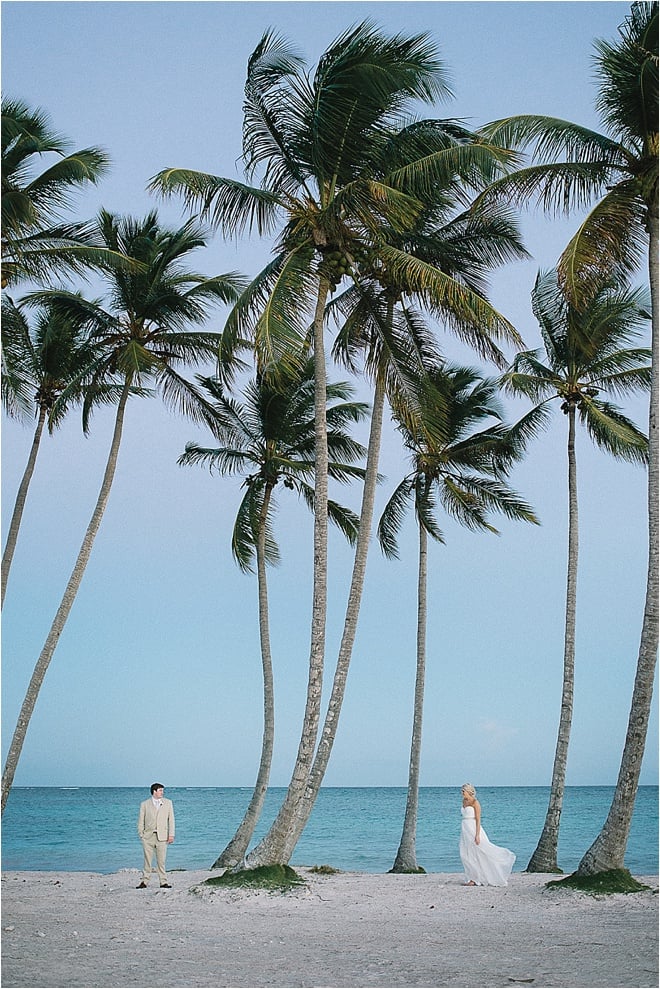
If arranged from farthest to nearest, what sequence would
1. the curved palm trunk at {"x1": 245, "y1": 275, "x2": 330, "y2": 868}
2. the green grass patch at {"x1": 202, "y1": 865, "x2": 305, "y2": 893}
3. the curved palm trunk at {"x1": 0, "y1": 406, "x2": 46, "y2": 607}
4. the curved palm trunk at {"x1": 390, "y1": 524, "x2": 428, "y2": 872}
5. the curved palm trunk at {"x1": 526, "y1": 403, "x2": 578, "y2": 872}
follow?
the curved palm trunk at {"x1": 390, "y1": 524, "x2": 428, "y2": 872}, the curved palm trunk at {"x1": 0, "y1": 406, "x2": 46, "y2": 607}, the curved palm trunk at {"x1": 526, "y1": 403, "x2": 578, "y2": 872}, the curved palm trunk at {"x1": 245, "y1": 275, "x2": 330, "y2": 868}, the green grass patch at {"x1": 202, "y1": 865, "x2": 305, "y2": 893}

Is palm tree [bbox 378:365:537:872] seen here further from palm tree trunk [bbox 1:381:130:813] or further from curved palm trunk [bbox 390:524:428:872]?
palm tree trunk [bbox 1:381:130:813]

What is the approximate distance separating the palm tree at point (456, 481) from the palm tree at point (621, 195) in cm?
746

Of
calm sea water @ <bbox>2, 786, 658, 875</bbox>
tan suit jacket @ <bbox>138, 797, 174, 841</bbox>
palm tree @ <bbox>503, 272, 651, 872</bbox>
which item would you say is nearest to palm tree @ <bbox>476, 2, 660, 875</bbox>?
palm tree @ <bbox>503, 272, 651, 872</bbox>

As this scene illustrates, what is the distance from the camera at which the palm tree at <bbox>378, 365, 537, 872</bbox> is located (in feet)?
72.8

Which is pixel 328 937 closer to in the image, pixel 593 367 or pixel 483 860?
pixel 483 860

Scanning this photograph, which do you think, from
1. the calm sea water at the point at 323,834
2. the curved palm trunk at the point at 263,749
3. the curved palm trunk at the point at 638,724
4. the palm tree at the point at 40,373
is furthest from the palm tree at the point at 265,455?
the calm sea water at the point at 323,834

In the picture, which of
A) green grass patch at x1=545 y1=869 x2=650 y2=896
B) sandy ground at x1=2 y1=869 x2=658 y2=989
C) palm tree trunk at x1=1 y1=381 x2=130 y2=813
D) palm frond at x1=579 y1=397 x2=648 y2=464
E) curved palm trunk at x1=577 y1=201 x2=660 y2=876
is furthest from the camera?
palm frond at x1=579 y1=397 x2=648 y2=464

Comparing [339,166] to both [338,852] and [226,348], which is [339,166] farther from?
[338,852]

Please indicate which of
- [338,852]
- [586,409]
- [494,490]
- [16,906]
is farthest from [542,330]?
[338,852]

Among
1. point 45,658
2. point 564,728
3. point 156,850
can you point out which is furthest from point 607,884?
point 45,658

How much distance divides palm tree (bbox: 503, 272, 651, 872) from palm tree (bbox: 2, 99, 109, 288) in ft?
28.0

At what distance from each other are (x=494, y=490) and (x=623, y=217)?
365 inches

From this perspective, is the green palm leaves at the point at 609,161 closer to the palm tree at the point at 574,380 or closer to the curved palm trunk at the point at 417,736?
the palm tree at the point at 574,380

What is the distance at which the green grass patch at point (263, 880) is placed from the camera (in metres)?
13.7
